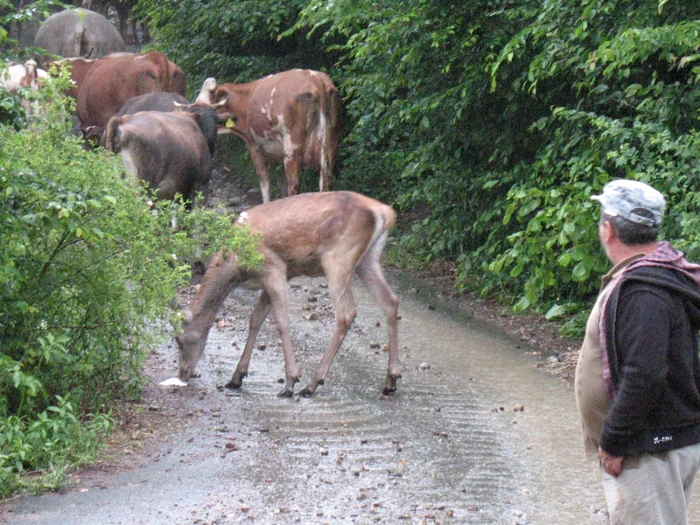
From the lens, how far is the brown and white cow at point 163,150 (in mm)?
10844

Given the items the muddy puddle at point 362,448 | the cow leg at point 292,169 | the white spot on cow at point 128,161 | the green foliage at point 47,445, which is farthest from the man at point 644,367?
the cow leg at point 292,169

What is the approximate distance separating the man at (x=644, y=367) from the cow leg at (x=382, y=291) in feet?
13.6

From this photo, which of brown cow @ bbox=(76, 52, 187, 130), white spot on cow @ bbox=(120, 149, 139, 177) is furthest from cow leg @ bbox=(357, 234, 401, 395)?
brown cow @ bbox=(76, 52, 187, 130)

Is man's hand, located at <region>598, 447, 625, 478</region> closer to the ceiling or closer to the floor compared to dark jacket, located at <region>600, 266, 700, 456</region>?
closer to the floor

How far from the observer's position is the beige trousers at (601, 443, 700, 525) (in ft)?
11.8

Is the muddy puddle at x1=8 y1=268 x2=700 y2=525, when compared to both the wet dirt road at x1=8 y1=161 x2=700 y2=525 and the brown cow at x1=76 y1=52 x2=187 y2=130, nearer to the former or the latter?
the wet dirt road at x1=8 y1=161 x2=700 y2=525

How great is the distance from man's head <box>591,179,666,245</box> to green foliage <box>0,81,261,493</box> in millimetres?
3223

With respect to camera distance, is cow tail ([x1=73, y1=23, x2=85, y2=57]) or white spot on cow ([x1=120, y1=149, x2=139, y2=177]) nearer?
white spot on cow ([x1=120, y1=149, x2=139, y2=177])

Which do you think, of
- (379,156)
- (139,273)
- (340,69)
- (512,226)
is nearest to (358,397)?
(139,273)

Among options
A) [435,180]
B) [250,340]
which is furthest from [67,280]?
[435,180]

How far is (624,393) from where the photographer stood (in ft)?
11.5

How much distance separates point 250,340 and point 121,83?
8.10 metres

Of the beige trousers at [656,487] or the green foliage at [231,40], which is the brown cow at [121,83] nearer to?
the green foliage at [231,40]

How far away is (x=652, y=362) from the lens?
11.4 feet
